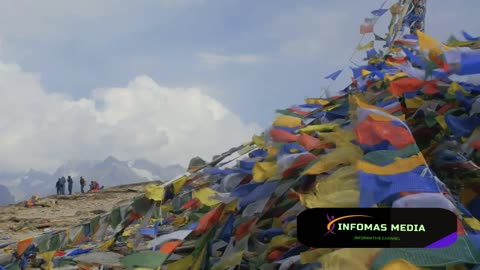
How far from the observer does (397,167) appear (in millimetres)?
1975

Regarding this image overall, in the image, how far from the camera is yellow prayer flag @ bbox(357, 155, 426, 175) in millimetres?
1959

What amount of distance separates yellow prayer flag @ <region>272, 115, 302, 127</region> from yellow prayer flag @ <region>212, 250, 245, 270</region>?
3.16 ft

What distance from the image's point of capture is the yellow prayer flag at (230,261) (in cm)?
246

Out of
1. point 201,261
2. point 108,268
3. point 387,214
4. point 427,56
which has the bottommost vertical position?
point 108,268

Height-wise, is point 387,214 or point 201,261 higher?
point 387,214

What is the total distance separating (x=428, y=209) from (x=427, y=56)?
3.84 feet

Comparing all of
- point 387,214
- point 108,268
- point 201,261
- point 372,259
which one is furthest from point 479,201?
point 108,268

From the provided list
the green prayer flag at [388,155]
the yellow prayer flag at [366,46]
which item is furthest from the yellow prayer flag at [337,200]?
the yellow prayer flag at [366,46]

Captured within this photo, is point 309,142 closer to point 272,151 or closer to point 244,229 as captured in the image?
point 272,151

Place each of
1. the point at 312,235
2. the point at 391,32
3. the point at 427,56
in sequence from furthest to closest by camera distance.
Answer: the point at 391,32 < the point at 427,56 < the point at 312,235

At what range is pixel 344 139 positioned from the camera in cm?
243

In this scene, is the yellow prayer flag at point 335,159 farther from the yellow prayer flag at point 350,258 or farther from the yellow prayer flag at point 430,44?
the yellow prayer flag at point 430,44

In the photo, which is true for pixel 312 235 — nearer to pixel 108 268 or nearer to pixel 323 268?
pixel 323 268
